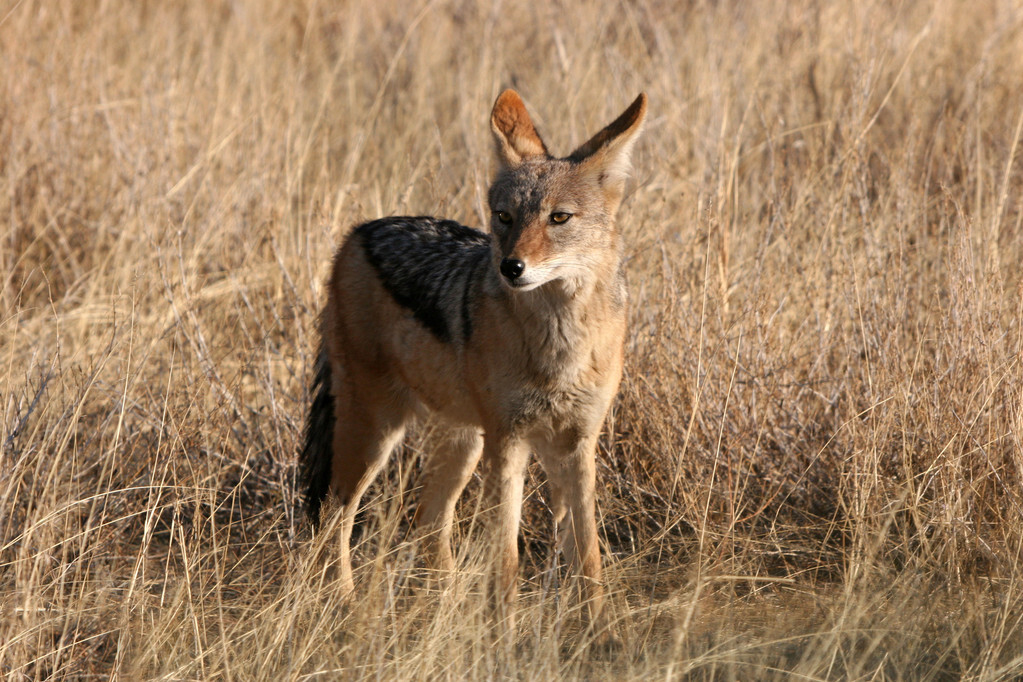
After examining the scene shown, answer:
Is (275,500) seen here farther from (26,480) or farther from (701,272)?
(701,272)

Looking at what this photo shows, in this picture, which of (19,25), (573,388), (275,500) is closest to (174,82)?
(19,25)

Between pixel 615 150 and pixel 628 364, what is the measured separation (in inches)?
41.6

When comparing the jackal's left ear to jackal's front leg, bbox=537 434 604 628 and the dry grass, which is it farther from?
jackal's front leg, bbox=537 434 604 628

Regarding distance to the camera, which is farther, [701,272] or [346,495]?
[701,272]

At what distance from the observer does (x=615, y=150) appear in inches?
142

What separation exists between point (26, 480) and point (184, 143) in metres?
3.20

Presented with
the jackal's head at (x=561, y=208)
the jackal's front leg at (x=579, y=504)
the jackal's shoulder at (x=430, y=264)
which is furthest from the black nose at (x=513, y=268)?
the jackal's front leg at (x=579, y=504)

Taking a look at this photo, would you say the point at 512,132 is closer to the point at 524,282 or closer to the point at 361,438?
the point at 524,282

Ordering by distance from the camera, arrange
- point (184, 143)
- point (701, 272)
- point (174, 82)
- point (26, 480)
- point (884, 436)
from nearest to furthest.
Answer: point (26, 480) → point (884, 436) → point (701, 272) → point (184, 143) → point (174, 82)

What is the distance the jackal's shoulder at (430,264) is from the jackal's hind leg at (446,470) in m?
0.44

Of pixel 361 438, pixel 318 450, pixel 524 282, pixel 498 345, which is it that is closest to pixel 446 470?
pixel 361 438

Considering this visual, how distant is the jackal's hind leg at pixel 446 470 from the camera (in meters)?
4.12

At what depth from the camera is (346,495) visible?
414 centimetres

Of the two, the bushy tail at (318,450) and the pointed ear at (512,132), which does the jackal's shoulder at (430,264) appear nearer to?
the pointed ear at (512,132)
